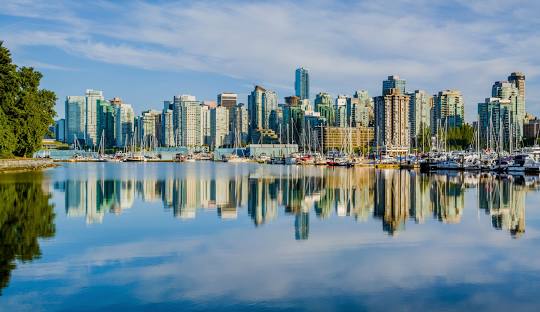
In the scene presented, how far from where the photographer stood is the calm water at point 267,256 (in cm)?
1352

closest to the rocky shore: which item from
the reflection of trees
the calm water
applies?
the reflection of trees

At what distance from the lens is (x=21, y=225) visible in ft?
76.1

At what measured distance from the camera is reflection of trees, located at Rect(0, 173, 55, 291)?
1737 centimetres

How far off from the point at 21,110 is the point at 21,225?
2020 inches

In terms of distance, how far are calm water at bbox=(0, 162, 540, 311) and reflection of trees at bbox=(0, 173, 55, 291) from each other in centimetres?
6

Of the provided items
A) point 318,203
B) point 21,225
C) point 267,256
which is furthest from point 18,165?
point 267,256

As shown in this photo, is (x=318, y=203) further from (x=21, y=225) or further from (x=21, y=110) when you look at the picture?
(x=21, y=110)

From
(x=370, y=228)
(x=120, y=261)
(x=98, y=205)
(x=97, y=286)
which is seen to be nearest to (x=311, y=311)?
(x=97, y=286)

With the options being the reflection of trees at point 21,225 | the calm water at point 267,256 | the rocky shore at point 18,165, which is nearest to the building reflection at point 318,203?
the calm water at point 267,256

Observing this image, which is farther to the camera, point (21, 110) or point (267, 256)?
point (21, 110)

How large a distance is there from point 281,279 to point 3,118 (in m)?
56.8

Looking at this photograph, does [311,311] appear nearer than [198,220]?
Yes

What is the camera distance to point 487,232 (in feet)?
78.8

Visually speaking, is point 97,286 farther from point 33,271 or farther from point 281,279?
point 281,279
